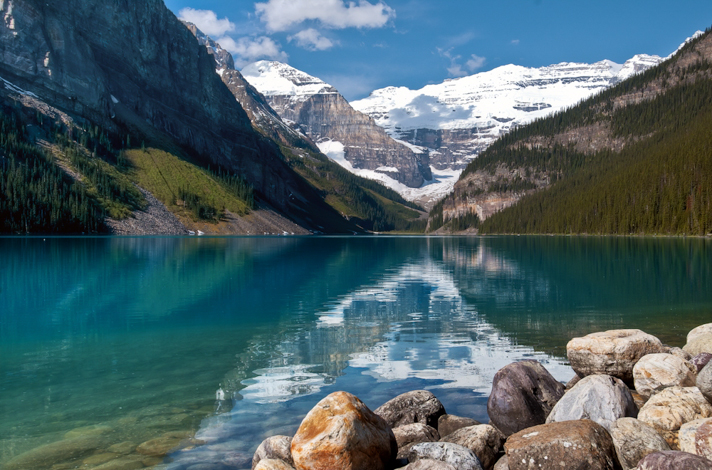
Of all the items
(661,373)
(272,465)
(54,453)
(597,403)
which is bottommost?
(54,453)

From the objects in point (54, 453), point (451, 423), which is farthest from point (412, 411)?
point (54, 453)

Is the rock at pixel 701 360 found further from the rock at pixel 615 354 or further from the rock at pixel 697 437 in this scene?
the rock at pixel 697 437

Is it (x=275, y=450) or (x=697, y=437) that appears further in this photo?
(x=275, y=450)

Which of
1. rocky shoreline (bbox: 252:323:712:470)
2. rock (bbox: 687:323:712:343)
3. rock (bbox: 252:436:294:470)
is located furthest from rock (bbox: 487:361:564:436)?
rock (bbox: 687:323:712:343)

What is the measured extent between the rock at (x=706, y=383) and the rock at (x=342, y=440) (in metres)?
7.47

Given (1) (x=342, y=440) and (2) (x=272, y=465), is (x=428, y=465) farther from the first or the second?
(2) (x=272, y=465)

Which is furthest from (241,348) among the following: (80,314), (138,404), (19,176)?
(19,176)

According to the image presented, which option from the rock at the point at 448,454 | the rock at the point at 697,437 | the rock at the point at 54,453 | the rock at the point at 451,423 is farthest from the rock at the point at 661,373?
the rock at the point at 54,453

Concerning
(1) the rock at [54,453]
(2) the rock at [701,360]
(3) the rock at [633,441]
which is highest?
(2) the rock at [701,360]

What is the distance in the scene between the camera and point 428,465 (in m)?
8.86

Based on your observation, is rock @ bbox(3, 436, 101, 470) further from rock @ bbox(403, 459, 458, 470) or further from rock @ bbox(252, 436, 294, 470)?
rock @ bbox(403, 459, 458, 470)

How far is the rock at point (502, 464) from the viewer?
9716 mm

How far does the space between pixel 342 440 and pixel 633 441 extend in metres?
5.50

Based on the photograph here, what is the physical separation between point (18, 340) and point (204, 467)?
16.5 meters
